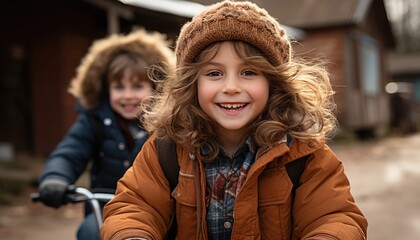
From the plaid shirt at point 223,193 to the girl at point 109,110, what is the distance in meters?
0.95

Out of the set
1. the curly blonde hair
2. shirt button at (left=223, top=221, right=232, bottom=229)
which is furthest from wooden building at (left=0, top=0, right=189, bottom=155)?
shirt button at (left=223, top=221, right=232, bottom=229)

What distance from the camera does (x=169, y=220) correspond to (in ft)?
6.97

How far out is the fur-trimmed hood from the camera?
326 cm

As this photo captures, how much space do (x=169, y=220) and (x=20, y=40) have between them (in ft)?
28.4

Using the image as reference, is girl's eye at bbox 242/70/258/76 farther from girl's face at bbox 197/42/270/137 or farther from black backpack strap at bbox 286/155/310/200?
black backpack strap at bbox 286/155/310/200

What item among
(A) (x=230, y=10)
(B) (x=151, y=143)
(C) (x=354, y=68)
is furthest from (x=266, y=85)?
(C) (x=354, y=68)

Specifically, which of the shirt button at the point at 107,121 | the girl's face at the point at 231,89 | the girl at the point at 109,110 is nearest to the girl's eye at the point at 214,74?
the girl's face at the point at 231,89

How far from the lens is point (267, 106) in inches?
87.0

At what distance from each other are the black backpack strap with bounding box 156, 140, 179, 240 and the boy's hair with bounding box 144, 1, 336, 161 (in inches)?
1.4

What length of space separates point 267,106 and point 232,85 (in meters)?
0.23

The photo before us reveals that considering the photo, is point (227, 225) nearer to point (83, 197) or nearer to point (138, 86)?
point (83, 197)

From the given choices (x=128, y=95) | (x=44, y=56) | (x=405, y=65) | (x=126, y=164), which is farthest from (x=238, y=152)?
(x=405, y=65)

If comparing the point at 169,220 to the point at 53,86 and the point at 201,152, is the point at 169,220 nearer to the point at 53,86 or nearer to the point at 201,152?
the point at 201,152

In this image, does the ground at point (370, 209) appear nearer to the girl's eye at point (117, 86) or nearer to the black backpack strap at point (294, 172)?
the girl's eye at point (117, 86)
